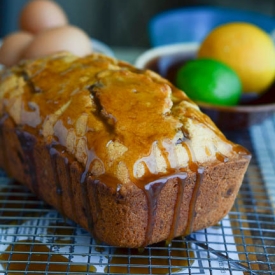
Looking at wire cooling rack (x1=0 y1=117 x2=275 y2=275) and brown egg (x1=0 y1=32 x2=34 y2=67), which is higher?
brown egg (x1=0 y1=32 x2=34 y2=67)

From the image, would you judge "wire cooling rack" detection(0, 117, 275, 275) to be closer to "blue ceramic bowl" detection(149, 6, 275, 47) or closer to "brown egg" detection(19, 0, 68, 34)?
"brown egg" detection(19, 0, 68, 34)

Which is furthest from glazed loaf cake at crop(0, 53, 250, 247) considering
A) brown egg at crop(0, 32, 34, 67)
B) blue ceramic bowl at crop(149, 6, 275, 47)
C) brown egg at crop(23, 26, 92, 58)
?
blue ceramic bowl at crop(149, 6, 275, 47)

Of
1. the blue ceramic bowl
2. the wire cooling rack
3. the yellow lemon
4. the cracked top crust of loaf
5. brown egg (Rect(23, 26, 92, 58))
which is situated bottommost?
the blue ceramic bowl

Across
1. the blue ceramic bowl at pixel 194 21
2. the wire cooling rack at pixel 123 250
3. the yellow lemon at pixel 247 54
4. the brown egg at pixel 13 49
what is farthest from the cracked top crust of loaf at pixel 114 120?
the blue ceramic bowl at pixel 194 21

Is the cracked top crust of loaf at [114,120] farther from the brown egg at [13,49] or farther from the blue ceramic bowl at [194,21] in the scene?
the blue ceramic bowl at [194,21]

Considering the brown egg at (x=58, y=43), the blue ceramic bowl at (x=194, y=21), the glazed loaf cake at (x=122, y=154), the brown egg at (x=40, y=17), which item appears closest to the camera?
the glazed loaf cake at (x=122, y=154)

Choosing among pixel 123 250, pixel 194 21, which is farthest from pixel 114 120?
pixel 194 21
